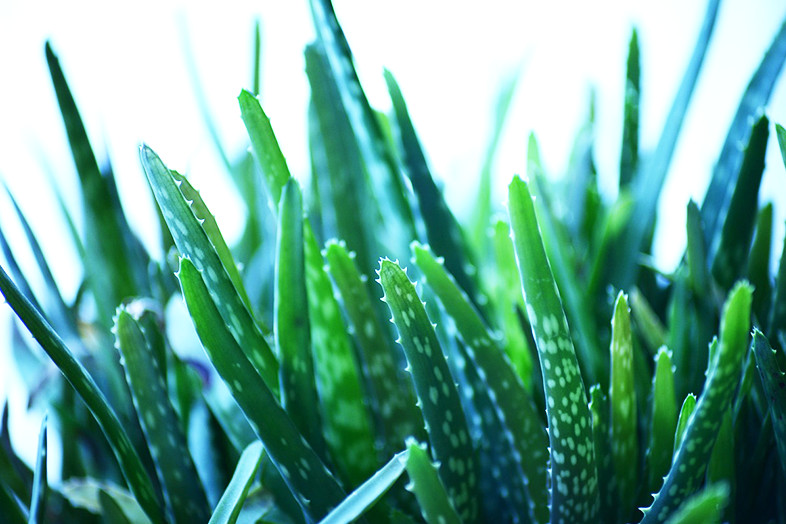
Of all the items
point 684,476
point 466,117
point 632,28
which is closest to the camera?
point 684,476

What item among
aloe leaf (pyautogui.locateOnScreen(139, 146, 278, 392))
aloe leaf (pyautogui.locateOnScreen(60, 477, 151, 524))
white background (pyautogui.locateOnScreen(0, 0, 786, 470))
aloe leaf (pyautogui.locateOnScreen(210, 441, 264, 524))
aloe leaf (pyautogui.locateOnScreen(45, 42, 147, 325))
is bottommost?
aloe leaf (pyautogui.locateOnScreen(210, 441, 264, 524))

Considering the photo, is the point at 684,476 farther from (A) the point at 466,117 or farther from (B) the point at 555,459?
(A) the point at 466,117

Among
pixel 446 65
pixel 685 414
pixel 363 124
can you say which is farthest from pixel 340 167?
pixel 446 65

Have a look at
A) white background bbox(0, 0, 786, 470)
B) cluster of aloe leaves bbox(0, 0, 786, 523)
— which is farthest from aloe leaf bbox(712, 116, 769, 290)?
white background bbox(0, 0, 786, 470)

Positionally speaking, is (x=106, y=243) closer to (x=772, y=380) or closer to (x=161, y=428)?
(x=161, y=428)

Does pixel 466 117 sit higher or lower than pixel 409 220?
higher

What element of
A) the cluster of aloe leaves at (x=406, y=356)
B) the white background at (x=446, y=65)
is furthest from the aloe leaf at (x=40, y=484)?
the white background at (x=446, y=65)

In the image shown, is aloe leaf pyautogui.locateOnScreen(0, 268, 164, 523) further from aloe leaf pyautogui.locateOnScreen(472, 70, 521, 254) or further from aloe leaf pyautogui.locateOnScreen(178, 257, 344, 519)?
aloe leaf pyautogui.locateOnScreen(472, 70, 521, 254)

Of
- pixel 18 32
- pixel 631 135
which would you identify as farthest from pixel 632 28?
pixel 18 32
